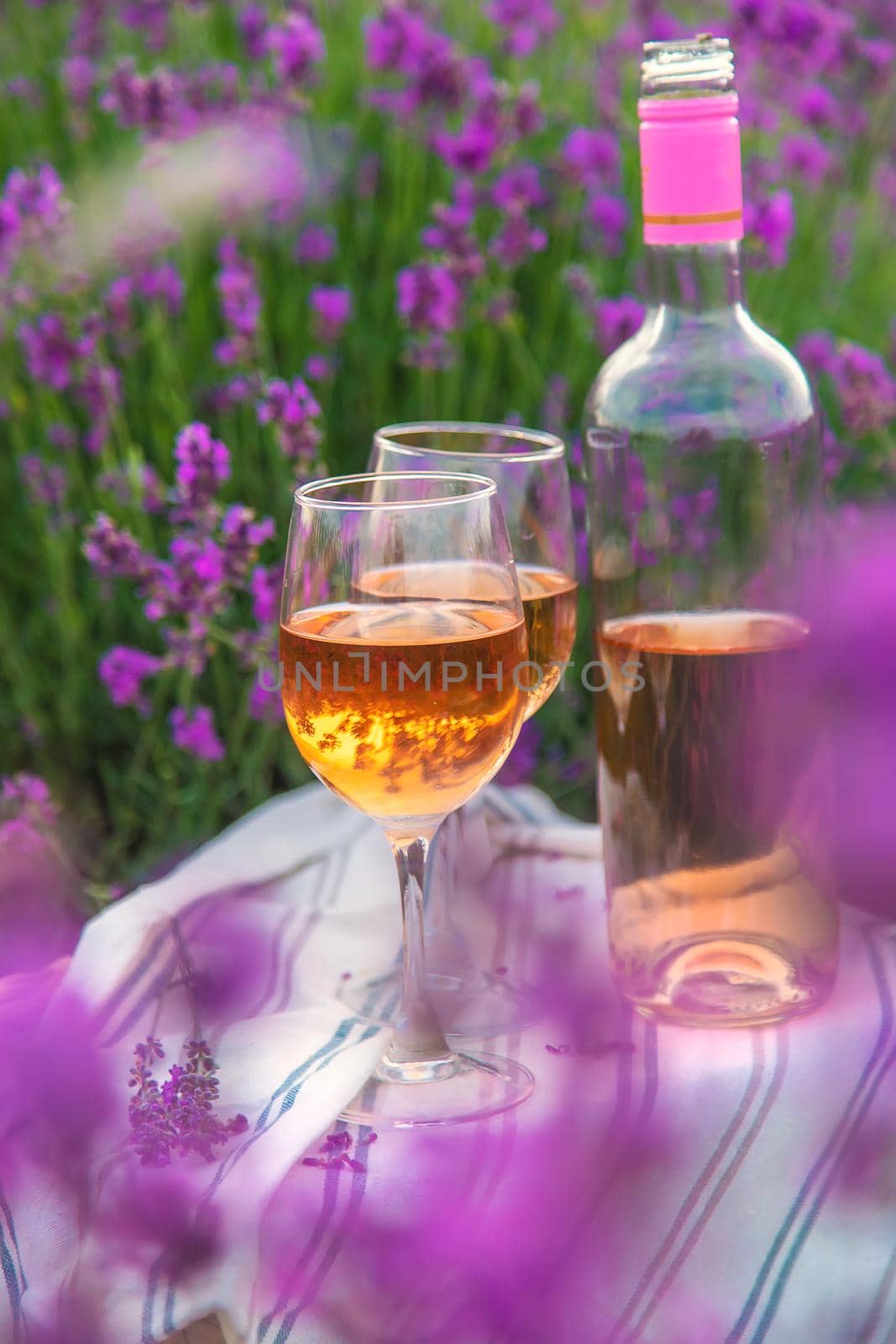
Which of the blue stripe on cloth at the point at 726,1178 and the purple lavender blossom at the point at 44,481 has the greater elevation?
the purple lavender blossom at the point at 44,481

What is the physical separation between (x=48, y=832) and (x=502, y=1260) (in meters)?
0.94

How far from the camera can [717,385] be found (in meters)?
1.31

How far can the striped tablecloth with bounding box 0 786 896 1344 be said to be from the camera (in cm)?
102

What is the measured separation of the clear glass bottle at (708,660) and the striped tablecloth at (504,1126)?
0.07 meters

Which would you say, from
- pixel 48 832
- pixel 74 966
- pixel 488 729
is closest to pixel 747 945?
pixel 488 729

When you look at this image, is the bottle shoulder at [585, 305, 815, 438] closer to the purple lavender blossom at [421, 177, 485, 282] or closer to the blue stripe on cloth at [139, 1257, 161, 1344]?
the purple lavender blossom at [421, 177, 485, 282]

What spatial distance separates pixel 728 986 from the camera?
A: 1318 mm

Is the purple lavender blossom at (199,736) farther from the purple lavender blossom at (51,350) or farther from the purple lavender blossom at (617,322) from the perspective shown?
the purple lavender blossom at (617,322)

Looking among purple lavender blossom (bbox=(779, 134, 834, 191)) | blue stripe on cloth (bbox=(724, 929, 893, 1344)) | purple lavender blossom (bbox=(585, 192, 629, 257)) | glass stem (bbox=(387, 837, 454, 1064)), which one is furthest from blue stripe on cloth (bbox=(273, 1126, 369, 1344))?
purple lavender blossom (bbox=(779, 134, 834, 191))

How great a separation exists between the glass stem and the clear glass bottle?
19cm

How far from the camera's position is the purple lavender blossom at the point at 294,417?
164 cm

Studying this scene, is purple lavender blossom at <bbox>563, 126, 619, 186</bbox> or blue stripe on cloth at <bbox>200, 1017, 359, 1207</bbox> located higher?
purple lavender blossom at <bbox>563, 126, 619, 186</bbox>

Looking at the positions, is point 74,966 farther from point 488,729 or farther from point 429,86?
point 429,86

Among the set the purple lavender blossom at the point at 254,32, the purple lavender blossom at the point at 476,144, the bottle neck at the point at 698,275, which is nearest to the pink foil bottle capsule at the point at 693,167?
the bottle neck at the point at 698,275
